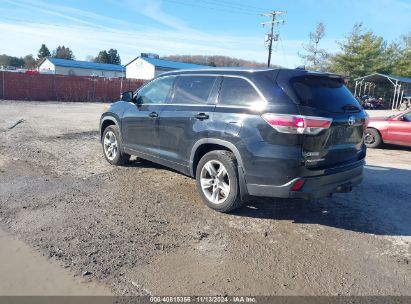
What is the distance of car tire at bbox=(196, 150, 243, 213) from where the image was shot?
4500mm

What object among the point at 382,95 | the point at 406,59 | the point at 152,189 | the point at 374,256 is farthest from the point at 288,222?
the point at 406,59

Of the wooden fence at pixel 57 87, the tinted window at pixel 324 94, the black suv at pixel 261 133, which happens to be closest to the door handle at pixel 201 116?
the black suv at pixel 261 133

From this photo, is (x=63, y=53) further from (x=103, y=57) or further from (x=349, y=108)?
(x=349, y=108)

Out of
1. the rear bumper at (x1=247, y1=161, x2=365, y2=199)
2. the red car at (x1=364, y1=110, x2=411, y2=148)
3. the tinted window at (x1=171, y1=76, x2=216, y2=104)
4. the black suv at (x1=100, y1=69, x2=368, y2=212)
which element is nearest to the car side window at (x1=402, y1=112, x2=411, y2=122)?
the red car at (x1=364, y1=110, x2=411, y2=148)

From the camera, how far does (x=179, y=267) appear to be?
3395mm

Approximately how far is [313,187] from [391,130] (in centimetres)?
793

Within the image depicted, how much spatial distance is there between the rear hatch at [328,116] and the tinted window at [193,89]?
1126 millimetres

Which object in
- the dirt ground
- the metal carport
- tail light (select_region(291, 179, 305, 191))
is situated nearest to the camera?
the dirt ground

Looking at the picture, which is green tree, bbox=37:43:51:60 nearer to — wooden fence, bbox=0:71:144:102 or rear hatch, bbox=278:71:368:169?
wooden fence, bbox=0:71:144:102

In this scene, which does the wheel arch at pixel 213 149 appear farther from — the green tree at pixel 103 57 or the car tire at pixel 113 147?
the green tree at pixel 103 57

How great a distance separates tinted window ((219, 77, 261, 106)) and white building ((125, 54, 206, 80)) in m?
54.7

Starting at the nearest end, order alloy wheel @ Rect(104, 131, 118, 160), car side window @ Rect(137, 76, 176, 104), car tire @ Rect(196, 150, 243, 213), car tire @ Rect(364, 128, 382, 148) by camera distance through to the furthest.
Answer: car tire @ Rect(196, 150, 243, 213), car side window @ Rect(137, 76, 176, 104), alloy wheel @ Rect(104, 131, 118, 160), car tire @ Rect(364, 128, 382, 148)

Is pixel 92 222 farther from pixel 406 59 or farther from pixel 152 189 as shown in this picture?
pixel 406 59

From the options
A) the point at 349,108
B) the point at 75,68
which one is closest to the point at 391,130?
the point at 349,108
